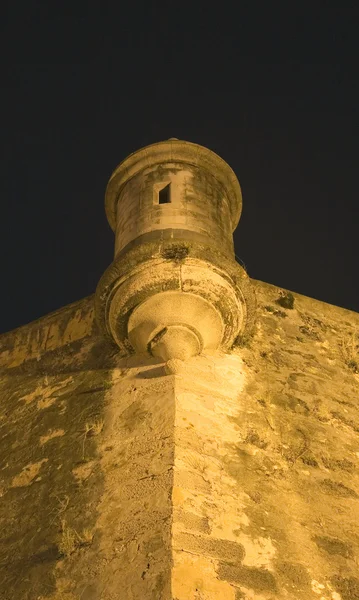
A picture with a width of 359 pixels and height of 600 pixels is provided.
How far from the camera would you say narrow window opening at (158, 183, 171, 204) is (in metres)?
7.05

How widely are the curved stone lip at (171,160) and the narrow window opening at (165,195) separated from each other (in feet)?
1.33

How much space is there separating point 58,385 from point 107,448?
1.43 meters

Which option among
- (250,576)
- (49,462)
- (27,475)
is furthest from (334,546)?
(27,475)

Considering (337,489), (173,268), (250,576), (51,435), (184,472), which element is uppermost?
(173,268)

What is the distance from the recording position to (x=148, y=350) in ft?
20.7

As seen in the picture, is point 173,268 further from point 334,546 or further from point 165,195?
point 334,546

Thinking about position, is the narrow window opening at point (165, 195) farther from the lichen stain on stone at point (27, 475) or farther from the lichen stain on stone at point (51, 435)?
the lichen stain on stone at point (27, 475)

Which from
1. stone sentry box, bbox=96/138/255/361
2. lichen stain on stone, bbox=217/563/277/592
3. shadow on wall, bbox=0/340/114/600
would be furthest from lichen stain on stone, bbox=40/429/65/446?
lichen stain on stone, bbox=217/563/277/592

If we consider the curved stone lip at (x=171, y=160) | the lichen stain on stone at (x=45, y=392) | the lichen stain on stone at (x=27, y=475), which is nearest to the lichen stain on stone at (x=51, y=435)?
the lichen stain on stone at (x=27, y=475)

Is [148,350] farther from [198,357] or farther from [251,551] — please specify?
[251,551]

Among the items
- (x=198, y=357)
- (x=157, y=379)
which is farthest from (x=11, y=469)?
(x=198, y=357)

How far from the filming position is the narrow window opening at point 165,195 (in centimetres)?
705

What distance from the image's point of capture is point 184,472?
499 cm

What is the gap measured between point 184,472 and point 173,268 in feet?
6.62
